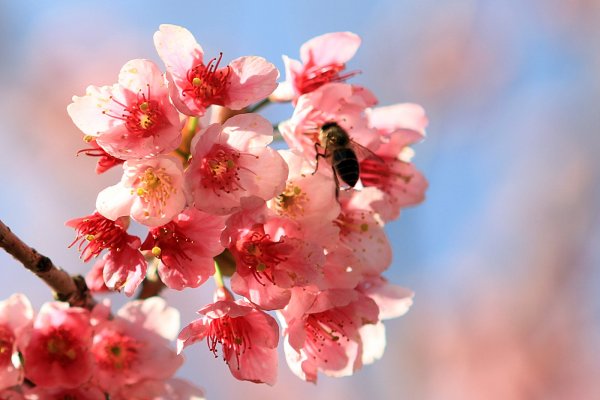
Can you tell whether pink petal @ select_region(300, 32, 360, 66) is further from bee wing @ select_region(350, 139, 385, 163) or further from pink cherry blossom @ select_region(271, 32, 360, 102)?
bee wing @ select_region(350, 139, 385, 163)

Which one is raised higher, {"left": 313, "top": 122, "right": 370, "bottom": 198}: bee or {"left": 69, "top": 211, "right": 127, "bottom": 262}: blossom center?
{"left": 313, "top": 122, "right": 370, "bottom": 198}: bee

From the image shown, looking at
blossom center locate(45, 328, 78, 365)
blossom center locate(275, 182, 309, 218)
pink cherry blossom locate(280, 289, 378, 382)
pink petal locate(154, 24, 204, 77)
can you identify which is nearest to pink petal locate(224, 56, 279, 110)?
pink petal locate(154, 24, 204, 77)

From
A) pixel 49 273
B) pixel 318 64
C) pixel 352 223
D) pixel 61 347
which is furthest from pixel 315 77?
pixel 61 347

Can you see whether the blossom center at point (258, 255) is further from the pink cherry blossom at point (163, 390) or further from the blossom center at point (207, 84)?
the pink cherry blossom at point (163, 390)

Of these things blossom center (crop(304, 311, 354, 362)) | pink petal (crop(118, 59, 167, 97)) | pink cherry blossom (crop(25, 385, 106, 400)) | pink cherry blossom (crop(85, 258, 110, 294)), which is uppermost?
pink petal (crop(118, 59, 167, 97))

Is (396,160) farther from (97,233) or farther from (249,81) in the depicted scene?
(97,233)

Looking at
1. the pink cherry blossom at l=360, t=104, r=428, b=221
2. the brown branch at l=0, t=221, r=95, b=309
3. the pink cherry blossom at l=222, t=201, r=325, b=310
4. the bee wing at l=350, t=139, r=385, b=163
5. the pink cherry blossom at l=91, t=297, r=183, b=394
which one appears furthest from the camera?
the pink cherry blossom at l=360, t=104, r=428, b=221

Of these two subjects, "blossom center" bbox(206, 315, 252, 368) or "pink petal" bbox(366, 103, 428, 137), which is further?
"pink petal" bbox(366, 103, 428, 137)
